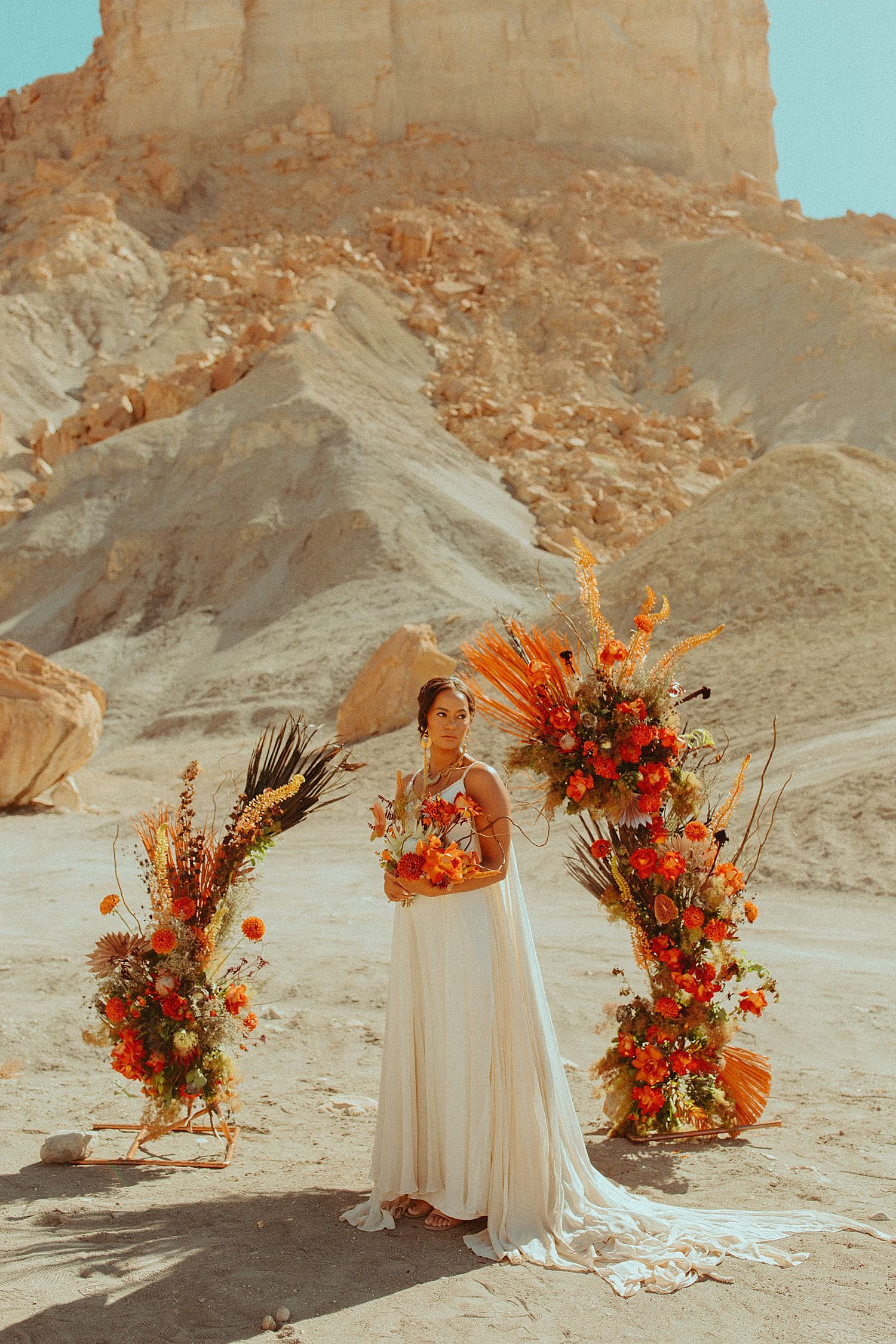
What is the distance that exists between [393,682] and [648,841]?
507 inches

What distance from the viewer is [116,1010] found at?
513cm

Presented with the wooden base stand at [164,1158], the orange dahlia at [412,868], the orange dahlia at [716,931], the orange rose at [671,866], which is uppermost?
the orange rose at [671,866]

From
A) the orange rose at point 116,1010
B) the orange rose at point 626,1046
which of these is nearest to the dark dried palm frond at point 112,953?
the orange rose at point 116,1010

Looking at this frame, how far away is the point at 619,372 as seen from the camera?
3862 cm

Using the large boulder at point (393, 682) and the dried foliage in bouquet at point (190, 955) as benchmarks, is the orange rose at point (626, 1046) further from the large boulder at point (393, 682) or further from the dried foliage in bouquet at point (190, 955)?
the large boulder at point (393, 682)

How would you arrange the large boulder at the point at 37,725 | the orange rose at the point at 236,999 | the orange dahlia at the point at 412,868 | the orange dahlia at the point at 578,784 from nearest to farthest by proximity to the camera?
the orange dahlia at the point at 412,868, the orange dahlia at the point at 578,784, the orange rose at the point at 236,999, the large boulder at the point at 37,725

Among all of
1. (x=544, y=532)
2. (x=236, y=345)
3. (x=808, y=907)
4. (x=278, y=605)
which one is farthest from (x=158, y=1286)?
(x=236, y=345)

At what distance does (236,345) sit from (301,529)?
8.46 meters

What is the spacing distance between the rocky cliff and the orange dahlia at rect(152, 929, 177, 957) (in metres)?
50.7

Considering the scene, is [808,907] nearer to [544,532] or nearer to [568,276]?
[544,532]

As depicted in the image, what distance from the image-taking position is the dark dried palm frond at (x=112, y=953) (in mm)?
5207

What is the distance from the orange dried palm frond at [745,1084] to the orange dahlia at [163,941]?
8.58 ft

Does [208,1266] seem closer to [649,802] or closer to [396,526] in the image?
[649,802]

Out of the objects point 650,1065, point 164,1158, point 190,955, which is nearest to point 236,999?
point 190,955
